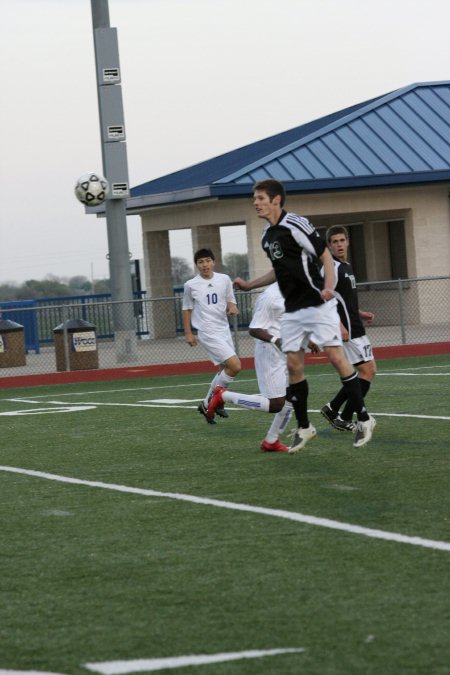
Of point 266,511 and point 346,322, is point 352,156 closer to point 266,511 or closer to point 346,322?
point 346,322

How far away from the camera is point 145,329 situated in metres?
35.6

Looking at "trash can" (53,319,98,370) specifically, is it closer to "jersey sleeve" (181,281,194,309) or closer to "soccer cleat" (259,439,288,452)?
"jersey sleeve" (181,281,194,309)

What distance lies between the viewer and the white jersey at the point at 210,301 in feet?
46.3

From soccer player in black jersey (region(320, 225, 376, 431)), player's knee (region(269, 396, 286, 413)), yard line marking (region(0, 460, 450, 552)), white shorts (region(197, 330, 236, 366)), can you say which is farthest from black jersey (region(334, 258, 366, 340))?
yard line marking (region(0, 460, 450, 552))

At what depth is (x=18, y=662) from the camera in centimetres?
496

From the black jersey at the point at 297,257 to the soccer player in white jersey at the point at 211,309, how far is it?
3.91m

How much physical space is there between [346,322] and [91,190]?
14.4m

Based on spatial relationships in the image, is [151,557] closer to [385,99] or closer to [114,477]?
[114,477]

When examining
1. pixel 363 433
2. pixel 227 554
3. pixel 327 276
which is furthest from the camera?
pixel 363 433

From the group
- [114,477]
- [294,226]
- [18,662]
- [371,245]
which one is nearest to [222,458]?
[114,477]

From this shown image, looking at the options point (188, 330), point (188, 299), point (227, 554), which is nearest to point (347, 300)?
point (188, 330)

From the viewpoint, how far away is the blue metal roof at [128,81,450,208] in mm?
30109

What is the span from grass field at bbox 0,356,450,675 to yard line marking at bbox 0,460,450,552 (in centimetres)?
2

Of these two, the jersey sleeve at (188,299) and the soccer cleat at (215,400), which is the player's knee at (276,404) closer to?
the soccer cleat at (215,400)
